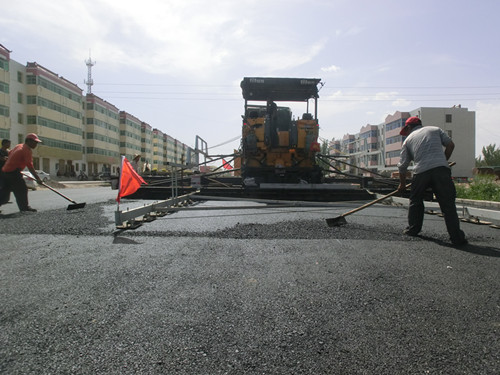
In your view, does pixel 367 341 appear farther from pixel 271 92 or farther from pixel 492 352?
pixel 271 92

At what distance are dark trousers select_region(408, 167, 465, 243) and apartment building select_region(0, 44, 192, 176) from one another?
34612 millimetres

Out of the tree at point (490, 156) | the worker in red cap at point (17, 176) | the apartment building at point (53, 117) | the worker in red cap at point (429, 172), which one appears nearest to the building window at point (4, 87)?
the apartment building at point (53, 117)

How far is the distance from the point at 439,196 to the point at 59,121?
60.6 meters

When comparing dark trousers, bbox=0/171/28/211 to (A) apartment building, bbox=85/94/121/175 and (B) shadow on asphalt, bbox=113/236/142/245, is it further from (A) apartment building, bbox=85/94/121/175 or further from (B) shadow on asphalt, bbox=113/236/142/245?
(A) apartment building, bbox=85/94/121/175

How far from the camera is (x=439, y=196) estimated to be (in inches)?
167

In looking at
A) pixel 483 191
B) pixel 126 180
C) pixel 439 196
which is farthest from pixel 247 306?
pixel 483 191

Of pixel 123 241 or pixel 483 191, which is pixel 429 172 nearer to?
pixel 123 241

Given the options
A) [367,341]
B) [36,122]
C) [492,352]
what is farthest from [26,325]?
[36,122]

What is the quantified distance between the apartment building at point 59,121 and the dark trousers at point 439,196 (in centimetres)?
3461

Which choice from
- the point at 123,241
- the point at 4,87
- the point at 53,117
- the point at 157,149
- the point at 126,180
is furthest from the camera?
the point at 157,149

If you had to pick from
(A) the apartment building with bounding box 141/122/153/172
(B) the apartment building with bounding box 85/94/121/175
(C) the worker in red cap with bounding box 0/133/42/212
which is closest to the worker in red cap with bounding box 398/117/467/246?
(C) the worker in red cap with bounding box 0/133/42/212

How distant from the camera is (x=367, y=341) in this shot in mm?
1734

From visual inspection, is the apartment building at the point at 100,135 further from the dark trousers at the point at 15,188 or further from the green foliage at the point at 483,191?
the green foliage at the point at 483,191

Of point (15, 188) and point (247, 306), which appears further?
point (15, 188)
